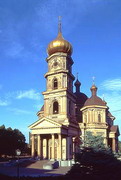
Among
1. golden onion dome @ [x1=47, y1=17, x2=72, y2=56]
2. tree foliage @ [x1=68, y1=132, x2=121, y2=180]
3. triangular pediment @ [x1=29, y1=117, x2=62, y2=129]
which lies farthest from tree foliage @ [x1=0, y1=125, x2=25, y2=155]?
tree foliage @ [x1=68, y1=132, x2=121, y2=180]

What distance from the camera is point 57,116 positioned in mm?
43375

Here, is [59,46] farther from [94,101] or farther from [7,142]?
[7,142]

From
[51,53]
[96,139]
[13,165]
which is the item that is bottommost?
[13,165]

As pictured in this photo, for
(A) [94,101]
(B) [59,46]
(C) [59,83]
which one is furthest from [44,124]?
(B) [59,46]

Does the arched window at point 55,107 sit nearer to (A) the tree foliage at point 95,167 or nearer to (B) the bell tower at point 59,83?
(B) the bell tower at point 59,83

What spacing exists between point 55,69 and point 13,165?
1999 centimetres

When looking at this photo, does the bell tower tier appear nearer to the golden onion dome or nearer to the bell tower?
the bell tower

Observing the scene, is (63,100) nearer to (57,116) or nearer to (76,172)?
(57,116)

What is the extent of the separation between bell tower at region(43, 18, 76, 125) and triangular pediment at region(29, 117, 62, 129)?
2.67 metres

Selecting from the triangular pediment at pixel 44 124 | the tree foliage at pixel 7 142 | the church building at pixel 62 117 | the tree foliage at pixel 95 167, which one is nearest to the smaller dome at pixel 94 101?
the church building at pixel 62 117

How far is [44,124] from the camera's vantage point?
4109 cm

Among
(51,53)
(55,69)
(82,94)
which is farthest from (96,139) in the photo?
(82,94)

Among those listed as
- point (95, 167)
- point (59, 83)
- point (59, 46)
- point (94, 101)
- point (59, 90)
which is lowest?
point (95, 167)

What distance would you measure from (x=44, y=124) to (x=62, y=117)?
386 cm
